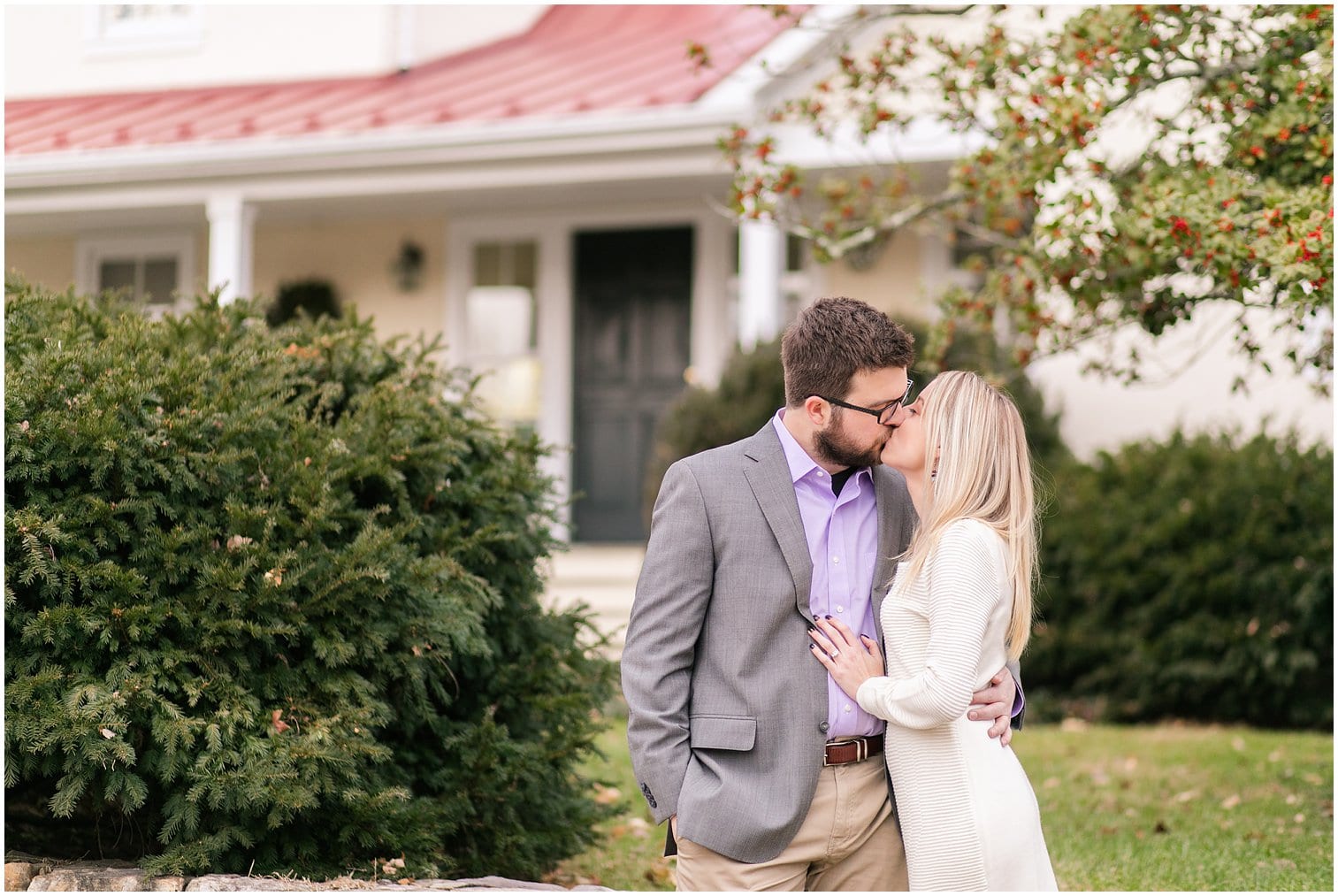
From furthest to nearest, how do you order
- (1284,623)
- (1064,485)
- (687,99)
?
(687,99)
(1064,485)
(1284,623)

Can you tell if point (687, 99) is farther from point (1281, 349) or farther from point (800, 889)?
point (800, 889)

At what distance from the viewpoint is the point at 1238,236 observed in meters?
4.61

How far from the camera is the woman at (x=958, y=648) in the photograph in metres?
Result: 2.88

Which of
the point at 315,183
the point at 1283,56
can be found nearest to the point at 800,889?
the point at 1283,56

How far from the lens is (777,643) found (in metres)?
2.99

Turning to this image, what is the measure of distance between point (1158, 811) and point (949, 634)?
3911mm

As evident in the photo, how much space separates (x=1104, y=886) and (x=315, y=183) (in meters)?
8.41

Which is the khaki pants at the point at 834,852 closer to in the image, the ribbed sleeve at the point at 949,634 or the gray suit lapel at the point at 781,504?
the ribbed sleeve at the point at 949,634

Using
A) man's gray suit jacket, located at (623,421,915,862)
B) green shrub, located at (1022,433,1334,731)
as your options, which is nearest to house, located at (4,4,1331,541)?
green shrub, located at (1022,433,1334,731)

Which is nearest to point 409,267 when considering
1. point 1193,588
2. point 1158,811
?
point 1193,588

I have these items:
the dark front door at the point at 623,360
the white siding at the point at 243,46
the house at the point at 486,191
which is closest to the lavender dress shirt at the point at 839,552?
the house at the point at 486,191

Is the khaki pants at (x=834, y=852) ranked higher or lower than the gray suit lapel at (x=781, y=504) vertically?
lower

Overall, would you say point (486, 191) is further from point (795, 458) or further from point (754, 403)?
point (795, 458)

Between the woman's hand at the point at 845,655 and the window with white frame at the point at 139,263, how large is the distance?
1138 cm
